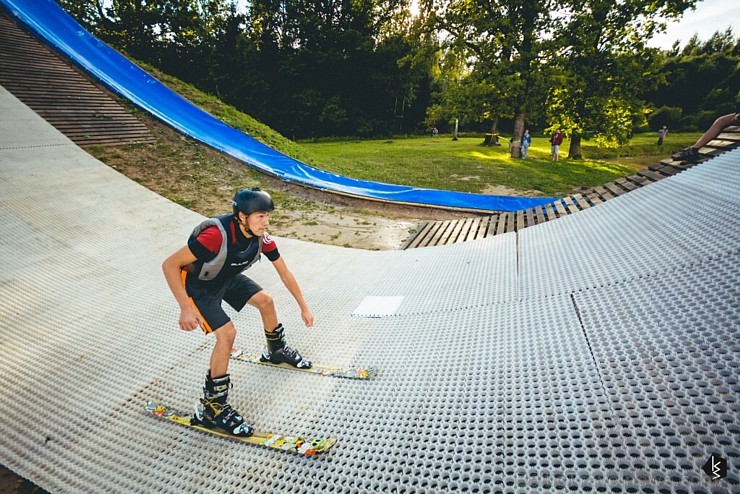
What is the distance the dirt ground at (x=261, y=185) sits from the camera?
24.2 ft

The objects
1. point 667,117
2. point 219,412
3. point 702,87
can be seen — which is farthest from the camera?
point 702,87

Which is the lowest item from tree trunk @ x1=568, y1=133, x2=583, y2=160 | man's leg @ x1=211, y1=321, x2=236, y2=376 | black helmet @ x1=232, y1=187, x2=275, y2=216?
man's leg @ x1=211, y1=321, x2=236, y2=376

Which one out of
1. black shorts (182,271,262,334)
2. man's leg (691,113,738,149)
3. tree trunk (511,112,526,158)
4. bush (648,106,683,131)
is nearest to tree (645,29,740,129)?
bush (648,106,683,131)

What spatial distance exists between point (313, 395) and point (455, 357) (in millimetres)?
1153

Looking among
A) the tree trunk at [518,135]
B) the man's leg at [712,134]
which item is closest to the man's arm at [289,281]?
the man's leg at [712,134]

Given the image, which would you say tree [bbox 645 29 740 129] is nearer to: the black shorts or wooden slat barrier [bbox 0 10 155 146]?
wooden slat barrier [bbox 0 10 155 146]

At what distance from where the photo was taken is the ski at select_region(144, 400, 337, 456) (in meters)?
2.01

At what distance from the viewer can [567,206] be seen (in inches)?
235

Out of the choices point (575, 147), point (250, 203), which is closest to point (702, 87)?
point (575, 147)

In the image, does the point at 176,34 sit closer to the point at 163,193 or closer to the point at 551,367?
the point at 163,193

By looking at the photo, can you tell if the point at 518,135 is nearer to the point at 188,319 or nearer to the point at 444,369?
the point at 444,369

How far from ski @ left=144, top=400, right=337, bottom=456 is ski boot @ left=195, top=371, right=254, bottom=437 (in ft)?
0.11

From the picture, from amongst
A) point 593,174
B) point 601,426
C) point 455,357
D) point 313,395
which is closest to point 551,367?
point 601,426

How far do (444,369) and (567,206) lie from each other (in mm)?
4933
